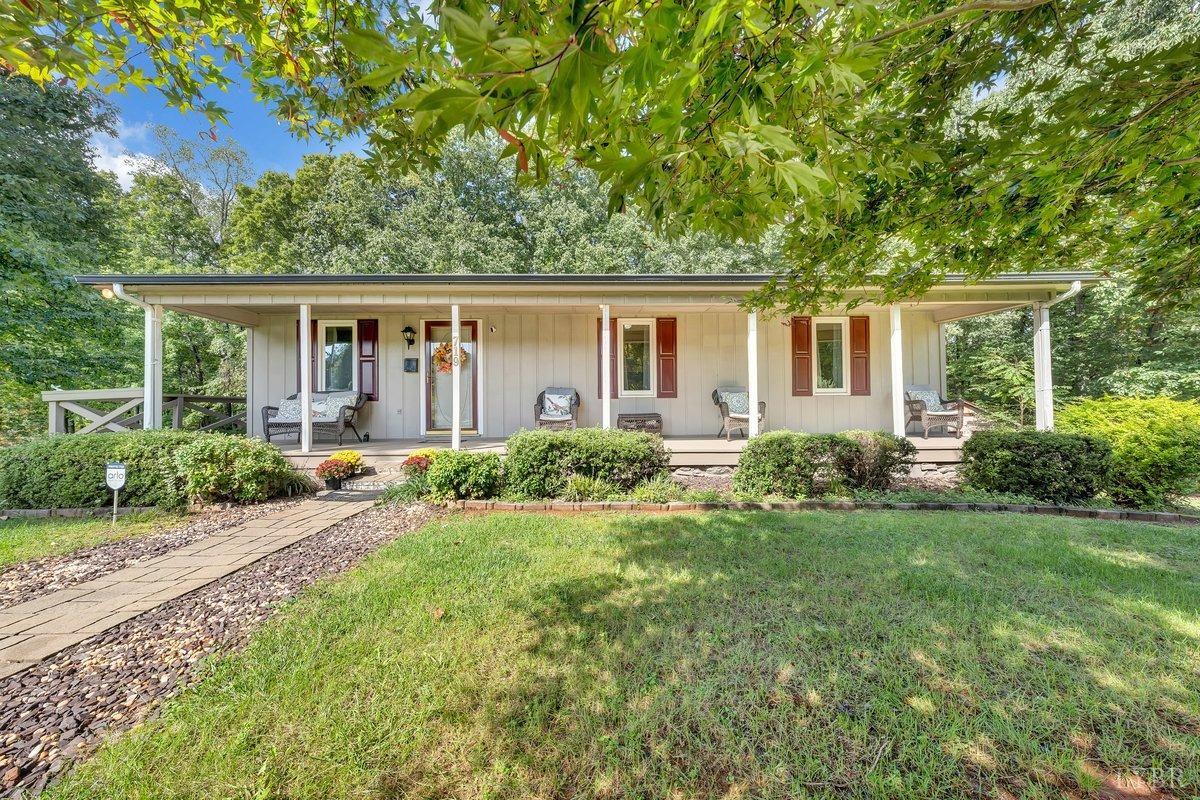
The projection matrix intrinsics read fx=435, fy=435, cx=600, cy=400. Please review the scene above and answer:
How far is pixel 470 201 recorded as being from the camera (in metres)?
15.5

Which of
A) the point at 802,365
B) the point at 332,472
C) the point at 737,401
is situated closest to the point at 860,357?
the point at 802,365

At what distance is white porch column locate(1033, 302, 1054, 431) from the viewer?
249 inches

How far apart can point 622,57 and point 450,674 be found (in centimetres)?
232

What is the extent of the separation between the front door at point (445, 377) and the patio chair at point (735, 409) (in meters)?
4.47

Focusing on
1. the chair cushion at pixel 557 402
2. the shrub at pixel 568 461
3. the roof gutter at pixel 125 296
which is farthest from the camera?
the chair cushion at pixel 557 402

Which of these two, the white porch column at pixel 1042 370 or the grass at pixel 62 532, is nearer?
the grass at pixel 62 532

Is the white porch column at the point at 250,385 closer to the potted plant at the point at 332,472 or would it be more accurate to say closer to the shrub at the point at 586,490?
the potted plant at the point at 332,472

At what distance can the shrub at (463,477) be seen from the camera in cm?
478

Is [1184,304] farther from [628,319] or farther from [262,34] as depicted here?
[628,319]

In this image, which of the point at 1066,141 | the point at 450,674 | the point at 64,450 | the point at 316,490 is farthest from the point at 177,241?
the point at 1066,141

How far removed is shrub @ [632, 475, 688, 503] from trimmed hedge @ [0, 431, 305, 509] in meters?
4.20

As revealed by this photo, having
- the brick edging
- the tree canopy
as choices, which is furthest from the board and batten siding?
the tree canopy

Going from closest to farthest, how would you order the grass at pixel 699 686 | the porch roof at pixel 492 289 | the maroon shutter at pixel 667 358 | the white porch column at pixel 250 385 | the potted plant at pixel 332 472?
the grass at pixel 699 686 < the potted plant at pixel 332 472 < the porch roof at pixel 492 289 < the white porch column at pixel 250 385 < the maroon shutter at pixel 667 358

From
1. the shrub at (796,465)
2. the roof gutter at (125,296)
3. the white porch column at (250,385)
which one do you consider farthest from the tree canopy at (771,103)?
the white porch column at (250,385)
